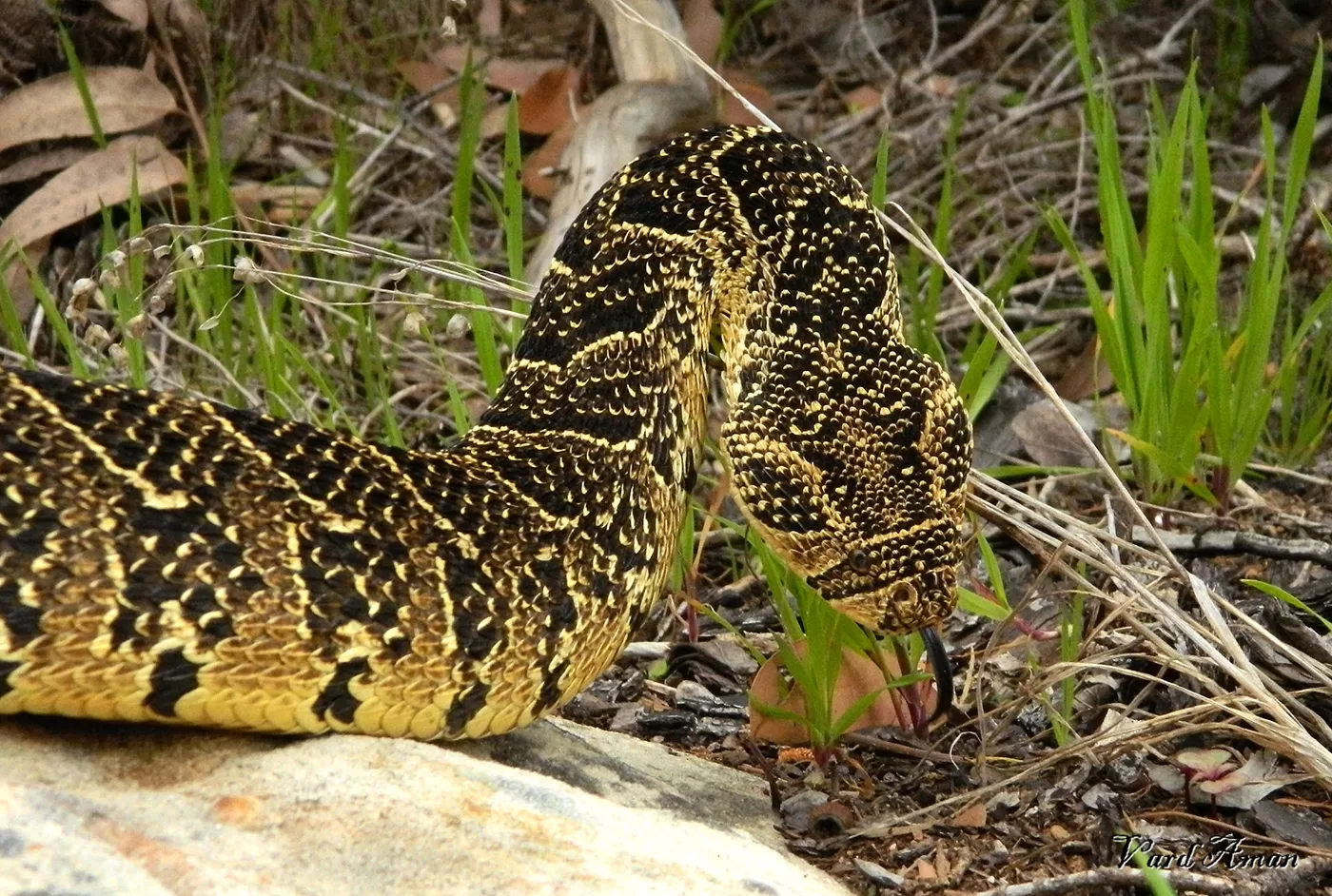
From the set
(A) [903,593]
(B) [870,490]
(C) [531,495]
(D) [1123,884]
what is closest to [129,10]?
(C) [531,495]

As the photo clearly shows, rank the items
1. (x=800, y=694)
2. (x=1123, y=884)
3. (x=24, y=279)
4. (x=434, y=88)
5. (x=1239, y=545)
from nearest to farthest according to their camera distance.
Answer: (x=1123, y=884) < (x=800, y=694) < (x=1239, y=545) < (x=24, y=279) < (x=434, y=88)

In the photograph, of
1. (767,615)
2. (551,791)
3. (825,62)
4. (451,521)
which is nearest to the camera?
(551,791)

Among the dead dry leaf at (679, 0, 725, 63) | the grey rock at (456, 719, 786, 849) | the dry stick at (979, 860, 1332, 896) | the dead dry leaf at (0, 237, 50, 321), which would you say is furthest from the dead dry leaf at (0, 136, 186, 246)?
the dry stick at (979, 860, 1332, 896)

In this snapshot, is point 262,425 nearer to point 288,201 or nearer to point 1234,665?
point 1234,665

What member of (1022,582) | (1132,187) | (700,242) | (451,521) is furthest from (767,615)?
(1132,187)

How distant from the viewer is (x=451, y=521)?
3883 mm

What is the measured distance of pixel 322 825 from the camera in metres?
3.35

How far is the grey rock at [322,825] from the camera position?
307cm

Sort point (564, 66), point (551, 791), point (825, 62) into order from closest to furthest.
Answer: point (551, 791), point (564, 66), point (825, 62)

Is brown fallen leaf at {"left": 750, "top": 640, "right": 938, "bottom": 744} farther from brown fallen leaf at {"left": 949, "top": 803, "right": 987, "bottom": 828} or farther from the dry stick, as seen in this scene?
the dry stick

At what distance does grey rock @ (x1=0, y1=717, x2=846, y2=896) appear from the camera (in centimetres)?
307

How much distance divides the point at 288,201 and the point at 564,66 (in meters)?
1.56

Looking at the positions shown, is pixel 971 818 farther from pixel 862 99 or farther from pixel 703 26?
pixel 862 99

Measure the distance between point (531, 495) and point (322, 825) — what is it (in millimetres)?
1026
